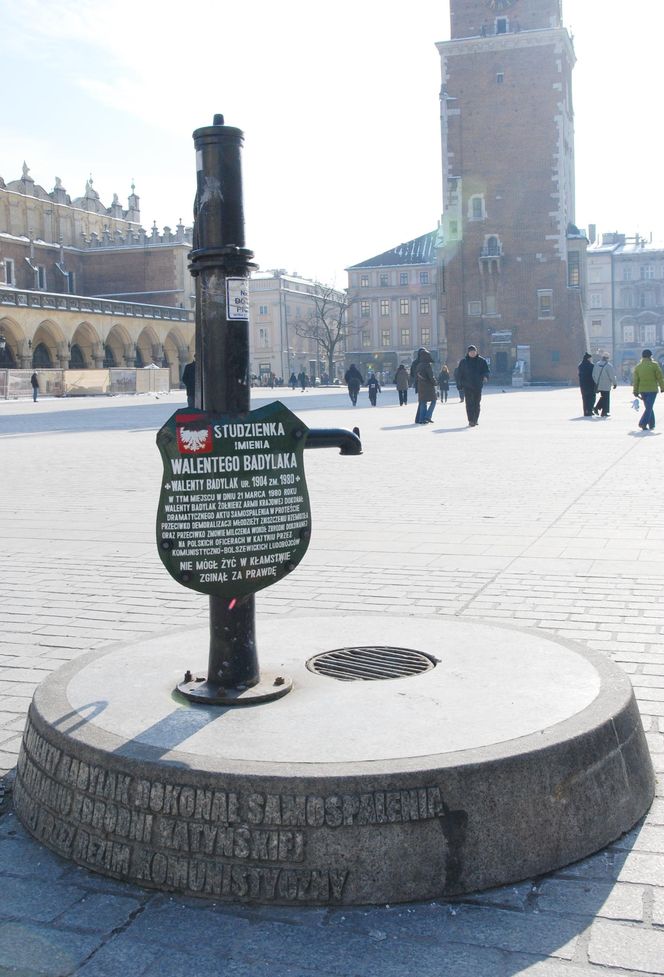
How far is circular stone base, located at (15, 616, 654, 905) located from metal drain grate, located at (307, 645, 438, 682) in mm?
186

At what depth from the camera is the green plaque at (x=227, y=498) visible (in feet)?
10.9

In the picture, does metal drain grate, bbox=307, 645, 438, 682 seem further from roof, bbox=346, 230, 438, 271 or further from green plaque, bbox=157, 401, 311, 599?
roof, bbox=346, 230, 438, 271

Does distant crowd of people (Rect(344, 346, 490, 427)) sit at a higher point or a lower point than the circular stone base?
higher

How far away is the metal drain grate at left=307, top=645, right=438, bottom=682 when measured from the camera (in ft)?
12.3

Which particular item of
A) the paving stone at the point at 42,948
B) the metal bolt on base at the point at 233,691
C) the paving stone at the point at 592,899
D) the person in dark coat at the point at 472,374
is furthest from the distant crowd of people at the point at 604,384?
the paving stone at the point at 42,948

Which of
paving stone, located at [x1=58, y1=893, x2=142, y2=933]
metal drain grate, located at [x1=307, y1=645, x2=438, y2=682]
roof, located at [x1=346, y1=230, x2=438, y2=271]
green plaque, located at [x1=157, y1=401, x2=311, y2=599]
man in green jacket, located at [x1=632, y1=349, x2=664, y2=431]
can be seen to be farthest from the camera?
roof, located at [x1=346, y1=230, x2=438, y2=271]

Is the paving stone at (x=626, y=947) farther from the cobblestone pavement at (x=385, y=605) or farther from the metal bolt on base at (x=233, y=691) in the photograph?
the metal bolt on base at (x=233, y=691)

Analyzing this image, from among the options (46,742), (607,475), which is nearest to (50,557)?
(46,742)

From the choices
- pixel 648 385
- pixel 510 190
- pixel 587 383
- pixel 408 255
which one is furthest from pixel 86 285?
pixel 648 385

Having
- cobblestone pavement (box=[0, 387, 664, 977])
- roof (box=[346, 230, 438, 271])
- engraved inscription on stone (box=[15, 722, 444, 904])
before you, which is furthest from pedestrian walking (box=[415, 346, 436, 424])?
roof (box=[346, 230, 438, 271])

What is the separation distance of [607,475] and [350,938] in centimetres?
1055

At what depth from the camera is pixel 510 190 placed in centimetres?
6612

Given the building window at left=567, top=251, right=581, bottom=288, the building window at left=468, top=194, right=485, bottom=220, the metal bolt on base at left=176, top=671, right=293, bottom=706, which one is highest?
the building window at left=468, top=194, right=485, bottom=220

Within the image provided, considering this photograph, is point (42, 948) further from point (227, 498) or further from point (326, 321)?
point (326, 321)
